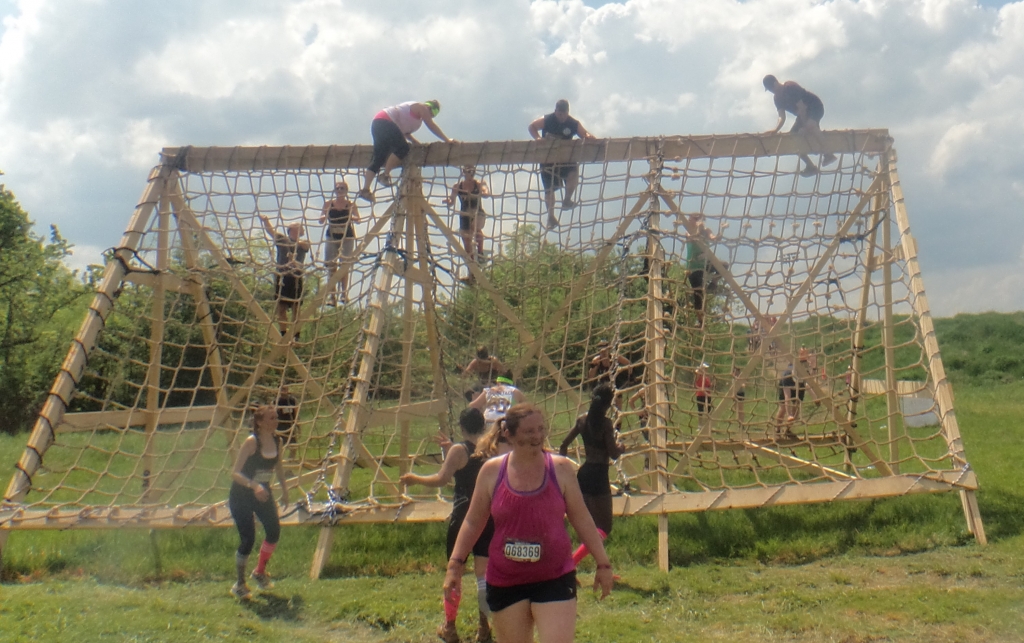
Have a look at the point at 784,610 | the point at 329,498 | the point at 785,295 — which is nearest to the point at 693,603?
the point at 784,610

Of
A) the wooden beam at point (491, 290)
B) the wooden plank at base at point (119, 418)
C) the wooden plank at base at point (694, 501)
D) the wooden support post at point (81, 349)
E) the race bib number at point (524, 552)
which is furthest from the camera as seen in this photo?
the wooden beam at point (491, 290)

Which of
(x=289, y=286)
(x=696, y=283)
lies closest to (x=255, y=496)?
(x=289, y=286)

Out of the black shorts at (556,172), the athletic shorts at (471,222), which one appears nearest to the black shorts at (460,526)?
the athletic shorts at (471,222)

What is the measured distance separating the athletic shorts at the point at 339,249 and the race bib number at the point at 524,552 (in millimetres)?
5204

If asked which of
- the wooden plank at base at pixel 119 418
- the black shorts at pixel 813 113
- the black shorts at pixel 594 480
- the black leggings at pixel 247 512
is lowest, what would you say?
the black leggings at pixel 247 512

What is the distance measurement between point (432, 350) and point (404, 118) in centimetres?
226

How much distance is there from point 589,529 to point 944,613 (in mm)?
2679

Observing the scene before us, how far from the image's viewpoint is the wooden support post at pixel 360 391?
21.9ft

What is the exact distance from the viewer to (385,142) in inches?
335

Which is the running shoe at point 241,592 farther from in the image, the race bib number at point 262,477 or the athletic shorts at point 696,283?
the athletic shorts at point 696,283

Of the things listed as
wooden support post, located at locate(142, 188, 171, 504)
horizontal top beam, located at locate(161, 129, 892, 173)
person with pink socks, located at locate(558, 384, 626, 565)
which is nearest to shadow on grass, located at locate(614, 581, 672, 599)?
person with pink socks, located at locate(558, 384, 626, 565)

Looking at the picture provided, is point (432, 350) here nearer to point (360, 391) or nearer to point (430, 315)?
point (430, 315)

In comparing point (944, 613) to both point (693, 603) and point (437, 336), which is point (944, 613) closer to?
point (693, 603)

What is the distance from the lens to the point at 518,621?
12.0 ft
